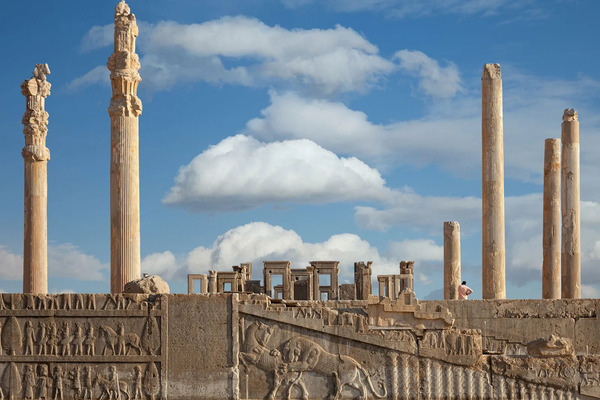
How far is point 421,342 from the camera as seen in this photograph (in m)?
21.9

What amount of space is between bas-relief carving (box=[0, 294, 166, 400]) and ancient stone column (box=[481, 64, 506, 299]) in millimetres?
11162

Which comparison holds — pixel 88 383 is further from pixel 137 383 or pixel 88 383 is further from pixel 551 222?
pixel 551 222

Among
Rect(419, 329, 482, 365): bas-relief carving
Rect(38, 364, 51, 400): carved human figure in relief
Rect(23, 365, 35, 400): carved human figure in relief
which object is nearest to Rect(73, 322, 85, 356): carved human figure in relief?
Rect(38, 364, 51, 400): carved human figure in relief

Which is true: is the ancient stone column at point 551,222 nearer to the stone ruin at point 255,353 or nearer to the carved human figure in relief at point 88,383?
the stone ruin at point 255,353

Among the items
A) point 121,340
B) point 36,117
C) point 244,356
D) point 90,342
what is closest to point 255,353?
point 244,356

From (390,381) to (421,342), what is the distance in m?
1.07

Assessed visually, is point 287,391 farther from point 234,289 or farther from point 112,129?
point 234,289

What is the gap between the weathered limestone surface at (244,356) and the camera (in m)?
21.7

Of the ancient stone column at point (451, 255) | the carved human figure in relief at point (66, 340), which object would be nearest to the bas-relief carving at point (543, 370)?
the carved human figure in relief at point (66, 340)

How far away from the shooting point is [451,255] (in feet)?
111

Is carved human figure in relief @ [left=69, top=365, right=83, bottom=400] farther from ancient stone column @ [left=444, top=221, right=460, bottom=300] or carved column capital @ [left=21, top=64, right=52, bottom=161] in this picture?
ancient stone column @ [left=444, top=221, right=460, bottom=300]

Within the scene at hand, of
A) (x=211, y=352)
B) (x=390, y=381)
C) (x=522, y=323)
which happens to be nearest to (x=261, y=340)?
(x=211, y=352)

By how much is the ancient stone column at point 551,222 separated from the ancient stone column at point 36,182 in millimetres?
16150

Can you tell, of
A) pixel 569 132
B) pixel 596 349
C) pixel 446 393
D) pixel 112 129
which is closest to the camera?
pixel 446 393
